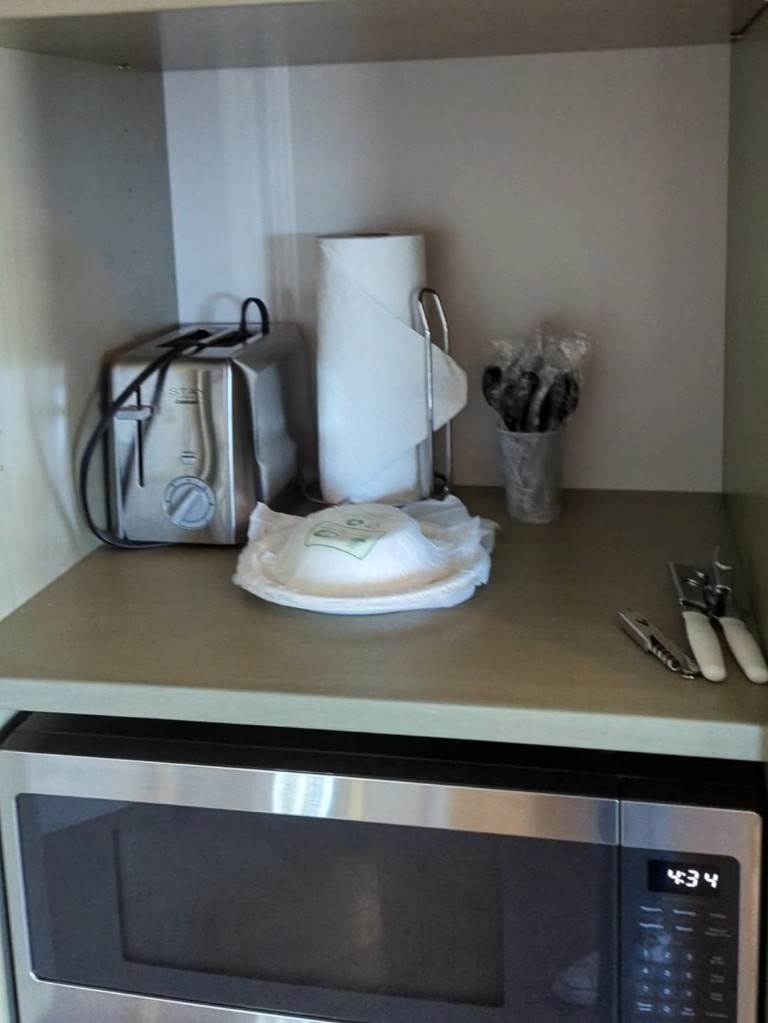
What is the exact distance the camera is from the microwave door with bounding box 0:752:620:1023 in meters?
0.85

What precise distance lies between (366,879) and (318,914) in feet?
0.18

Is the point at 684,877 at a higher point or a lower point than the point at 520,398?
lower

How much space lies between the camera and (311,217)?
4.44 ft

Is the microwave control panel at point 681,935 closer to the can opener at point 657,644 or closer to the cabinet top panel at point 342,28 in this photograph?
the can opener at point 657,644

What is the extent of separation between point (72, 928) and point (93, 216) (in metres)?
0.67

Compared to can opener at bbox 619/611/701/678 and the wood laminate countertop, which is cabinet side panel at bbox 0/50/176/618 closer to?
the wood laminate countertop

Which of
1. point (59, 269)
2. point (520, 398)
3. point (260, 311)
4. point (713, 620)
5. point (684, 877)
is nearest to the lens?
point (684, 877)

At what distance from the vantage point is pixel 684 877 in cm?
83

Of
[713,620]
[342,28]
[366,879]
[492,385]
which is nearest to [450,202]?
[492,385]

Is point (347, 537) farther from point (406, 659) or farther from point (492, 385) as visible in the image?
point (492, 385)

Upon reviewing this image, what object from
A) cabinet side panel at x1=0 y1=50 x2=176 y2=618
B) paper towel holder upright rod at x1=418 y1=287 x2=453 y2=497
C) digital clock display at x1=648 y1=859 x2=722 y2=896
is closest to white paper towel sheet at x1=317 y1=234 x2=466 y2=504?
paper towel holder upright rod at x1=418 y1=287 x2=453 y2=497

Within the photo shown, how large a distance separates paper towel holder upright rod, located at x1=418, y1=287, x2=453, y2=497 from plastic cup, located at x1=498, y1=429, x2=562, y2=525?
0.25ft

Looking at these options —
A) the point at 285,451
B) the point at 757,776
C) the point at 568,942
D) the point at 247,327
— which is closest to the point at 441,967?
the point at 568,942

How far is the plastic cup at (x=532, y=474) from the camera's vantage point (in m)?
1.22
